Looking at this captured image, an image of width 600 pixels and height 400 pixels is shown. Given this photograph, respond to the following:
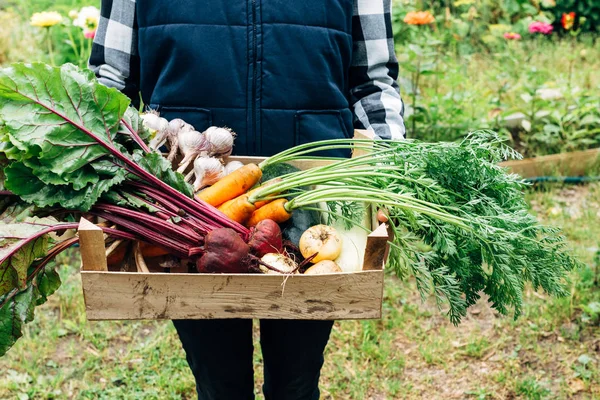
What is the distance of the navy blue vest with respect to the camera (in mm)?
1740

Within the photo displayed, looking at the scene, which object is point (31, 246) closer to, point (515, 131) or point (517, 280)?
point (517, 280)

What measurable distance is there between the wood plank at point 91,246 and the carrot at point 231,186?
1.14 ft

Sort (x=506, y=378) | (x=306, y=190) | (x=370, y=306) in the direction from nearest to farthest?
(x=370, y=306) < (x=306, y=190) < (x=506, y=378)

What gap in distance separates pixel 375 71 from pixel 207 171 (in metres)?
0.61

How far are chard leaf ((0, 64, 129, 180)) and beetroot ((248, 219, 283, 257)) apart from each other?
0.41 metres

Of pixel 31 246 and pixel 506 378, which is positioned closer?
pixel 31 246

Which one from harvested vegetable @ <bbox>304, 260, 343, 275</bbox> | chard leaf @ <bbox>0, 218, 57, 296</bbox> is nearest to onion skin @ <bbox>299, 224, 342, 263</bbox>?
harvested vegetable @ <bbox>304, 260, 343, 275</bbox>

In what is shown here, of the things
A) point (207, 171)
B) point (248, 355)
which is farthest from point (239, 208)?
point (248, 355)

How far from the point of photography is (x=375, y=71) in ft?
6.41

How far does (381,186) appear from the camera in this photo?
5.35 feet

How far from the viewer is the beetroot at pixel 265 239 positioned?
153 centimetres

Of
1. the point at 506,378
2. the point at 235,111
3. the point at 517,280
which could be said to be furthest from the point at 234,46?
the point at 506,378

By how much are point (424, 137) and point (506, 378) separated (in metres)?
1.87

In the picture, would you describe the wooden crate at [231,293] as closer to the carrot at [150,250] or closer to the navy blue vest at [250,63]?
the carrot at [150,250]
